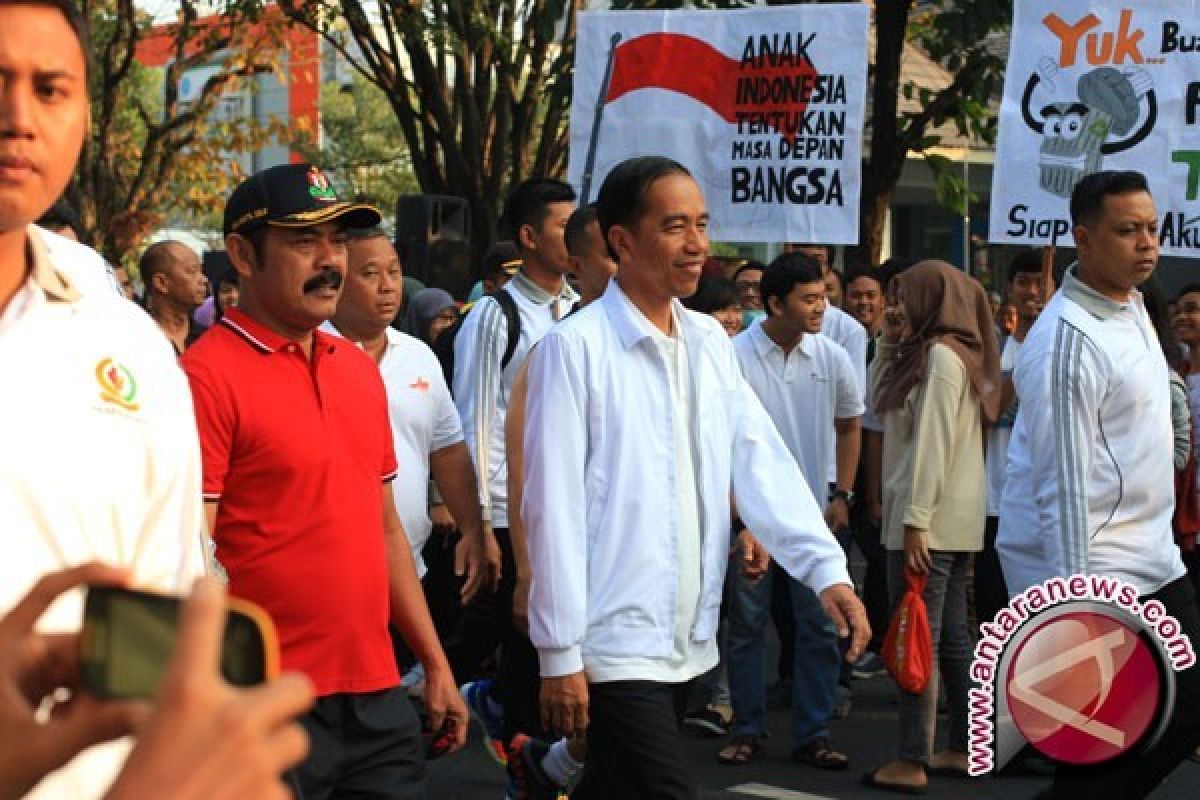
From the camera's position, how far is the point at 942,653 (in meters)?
7.65

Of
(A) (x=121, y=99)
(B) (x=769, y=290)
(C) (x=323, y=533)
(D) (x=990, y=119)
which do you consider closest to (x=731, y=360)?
(C) (x=323, y=533)

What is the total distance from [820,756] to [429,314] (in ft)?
16.3

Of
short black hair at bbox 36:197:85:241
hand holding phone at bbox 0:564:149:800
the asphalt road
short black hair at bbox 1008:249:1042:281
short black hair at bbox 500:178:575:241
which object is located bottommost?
the asphalt road

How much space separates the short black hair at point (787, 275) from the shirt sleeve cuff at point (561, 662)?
155 inches

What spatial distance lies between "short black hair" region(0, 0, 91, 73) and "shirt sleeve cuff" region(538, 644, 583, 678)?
9.04 ft

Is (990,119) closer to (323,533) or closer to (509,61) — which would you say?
(509,61)

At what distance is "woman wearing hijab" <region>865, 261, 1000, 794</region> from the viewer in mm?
7371

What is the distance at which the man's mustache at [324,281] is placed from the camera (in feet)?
14.8

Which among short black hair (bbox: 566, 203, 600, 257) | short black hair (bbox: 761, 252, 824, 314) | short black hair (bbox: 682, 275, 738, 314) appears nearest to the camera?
short black hair (bbox: 566, 203, 600, 257)

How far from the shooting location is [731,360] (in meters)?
5.18

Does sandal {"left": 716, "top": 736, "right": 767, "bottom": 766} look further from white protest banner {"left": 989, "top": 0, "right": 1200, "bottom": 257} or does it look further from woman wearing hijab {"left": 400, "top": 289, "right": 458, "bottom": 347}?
woman wearing hijab {"left": 400, "top": 289, "right": 458, "bottom": 347}

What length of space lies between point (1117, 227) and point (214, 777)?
5.11m

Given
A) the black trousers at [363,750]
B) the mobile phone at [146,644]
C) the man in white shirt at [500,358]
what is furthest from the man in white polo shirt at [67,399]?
the man in white shirt at [500,358]

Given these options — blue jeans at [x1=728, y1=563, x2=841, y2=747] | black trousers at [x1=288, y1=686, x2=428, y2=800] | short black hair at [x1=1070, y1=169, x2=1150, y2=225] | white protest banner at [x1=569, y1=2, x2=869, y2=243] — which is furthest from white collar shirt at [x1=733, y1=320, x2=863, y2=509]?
black trousers at [x1=288, y1=686, x2=428, y2=800]
